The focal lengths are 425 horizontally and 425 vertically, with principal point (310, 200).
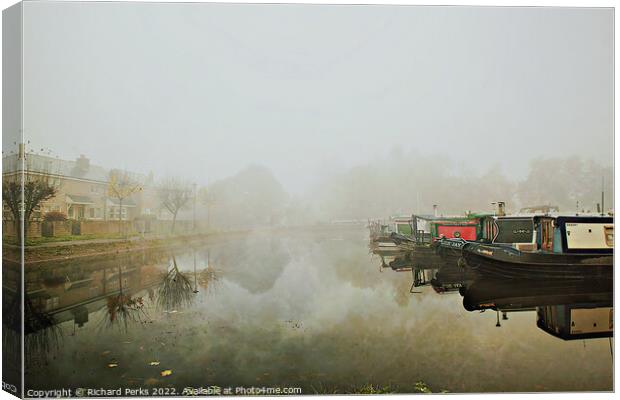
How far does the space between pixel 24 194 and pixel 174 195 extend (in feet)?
4.74

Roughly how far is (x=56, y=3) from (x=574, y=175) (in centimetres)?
578

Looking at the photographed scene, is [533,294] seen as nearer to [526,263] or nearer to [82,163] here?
[526,263]

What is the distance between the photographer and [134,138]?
4625mm

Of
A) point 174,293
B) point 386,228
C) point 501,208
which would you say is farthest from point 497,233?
point 174,293

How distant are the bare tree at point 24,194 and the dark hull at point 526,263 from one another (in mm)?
5239

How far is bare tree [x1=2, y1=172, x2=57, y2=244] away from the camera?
419 cm

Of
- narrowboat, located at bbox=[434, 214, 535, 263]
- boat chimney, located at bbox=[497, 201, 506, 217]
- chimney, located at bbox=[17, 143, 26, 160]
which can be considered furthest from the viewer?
narrowboat, located at bbox=[434, 214, 535, 263]

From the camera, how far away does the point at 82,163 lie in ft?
14.7

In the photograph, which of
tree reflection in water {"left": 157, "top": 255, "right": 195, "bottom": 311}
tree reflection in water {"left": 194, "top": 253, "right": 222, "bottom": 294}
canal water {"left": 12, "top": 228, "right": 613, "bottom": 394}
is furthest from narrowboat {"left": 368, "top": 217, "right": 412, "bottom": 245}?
tree reflection in water {"left": 157, "top": 255, "right": 195, "bottom": 311}

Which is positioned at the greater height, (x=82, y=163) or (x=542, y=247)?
(x=82, y=163)

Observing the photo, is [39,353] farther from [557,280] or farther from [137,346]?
[557,280]

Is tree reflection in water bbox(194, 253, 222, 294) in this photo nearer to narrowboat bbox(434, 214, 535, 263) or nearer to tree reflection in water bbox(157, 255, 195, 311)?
tree reflection in water bbox(157, 255, 195, 311)

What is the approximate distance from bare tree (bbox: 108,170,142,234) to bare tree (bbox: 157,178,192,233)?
0.28 meters

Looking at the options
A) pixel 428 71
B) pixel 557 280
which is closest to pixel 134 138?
pixel 428 71
